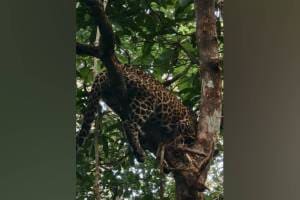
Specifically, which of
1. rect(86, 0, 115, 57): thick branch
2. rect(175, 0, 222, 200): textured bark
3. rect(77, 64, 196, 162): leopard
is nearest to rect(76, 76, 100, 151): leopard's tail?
rect(77, 64, 196, 162): leopard

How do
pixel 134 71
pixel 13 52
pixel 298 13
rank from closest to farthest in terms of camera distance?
pixel 13 52 → pixel 134 71 → pixel 298 13

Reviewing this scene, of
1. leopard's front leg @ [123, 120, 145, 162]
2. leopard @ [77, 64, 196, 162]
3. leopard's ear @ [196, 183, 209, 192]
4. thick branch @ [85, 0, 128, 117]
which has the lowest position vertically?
leopard's ear @ [196, 183, 209, 192]

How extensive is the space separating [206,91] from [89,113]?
43cm

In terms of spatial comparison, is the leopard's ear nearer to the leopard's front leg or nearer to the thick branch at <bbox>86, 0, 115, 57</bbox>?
the leopard's front leg

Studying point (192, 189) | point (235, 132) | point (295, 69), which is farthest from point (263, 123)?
point (192, 189)

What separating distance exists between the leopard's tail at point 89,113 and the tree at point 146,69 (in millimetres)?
23

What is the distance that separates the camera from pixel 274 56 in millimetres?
1784

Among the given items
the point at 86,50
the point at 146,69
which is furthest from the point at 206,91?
the point at 86,50

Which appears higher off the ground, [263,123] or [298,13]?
[298,13]

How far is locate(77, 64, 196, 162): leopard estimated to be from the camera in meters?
1.67

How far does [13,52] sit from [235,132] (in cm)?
84

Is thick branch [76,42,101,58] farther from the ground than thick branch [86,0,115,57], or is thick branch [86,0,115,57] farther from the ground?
thick branch [86,0,115,57]

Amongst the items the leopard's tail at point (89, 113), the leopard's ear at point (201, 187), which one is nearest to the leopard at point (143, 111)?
the leopard's tail at point (89, 113)

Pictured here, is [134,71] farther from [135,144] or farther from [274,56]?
[274,56]
